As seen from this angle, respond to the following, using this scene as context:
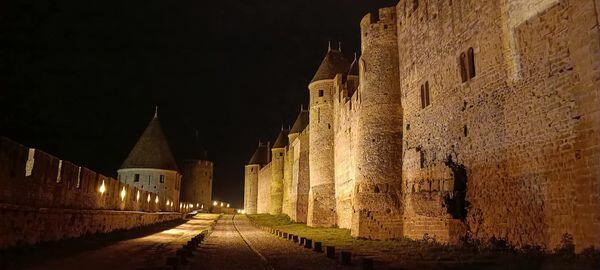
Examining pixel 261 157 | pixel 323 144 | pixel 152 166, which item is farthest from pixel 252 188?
pixel 323 144

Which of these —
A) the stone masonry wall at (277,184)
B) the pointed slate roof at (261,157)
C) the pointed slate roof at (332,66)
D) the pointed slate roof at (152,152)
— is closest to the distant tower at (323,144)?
the pointed slate roof at (332,66)

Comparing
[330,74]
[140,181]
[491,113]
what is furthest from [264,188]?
[491,113]

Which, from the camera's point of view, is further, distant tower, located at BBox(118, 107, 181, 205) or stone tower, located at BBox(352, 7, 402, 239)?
distant tower, located at BBox(118, 107, 181, 205)

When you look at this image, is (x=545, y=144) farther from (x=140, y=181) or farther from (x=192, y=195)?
(x=192, y=195)

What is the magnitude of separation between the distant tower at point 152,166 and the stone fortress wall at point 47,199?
2367 centimetres

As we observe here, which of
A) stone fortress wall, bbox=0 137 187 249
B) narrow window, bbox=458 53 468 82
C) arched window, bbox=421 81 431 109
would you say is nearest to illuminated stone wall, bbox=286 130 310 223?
stone fortress wall, bbox=0 137 187 249

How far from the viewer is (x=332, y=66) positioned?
30531mm

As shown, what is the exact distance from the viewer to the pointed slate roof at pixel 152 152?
43875mm

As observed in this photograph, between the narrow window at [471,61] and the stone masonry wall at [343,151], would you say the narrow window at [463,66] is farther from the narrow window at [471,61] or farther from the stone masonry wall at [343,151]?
the stone masonry wall at [343,151]

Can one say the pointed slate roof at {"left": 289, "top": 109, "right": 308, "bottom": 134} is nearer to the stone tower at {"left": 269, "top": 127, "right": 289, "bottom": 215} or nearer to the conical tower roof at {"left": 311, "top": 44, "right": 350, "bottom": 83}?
the stone tower at {"left": 269, "top": 127, "right": 289, "bottom": 215}

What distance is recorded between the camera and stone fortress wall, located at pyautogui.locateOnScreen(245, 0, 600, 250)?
8789 mm

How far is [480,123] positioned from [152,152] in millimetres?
37850

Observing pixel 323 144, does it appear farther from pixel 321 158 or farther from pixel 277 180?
pixel 277 180

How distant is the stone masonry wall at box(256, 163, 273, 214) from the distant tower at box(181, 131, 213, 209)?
1163 centimetres
